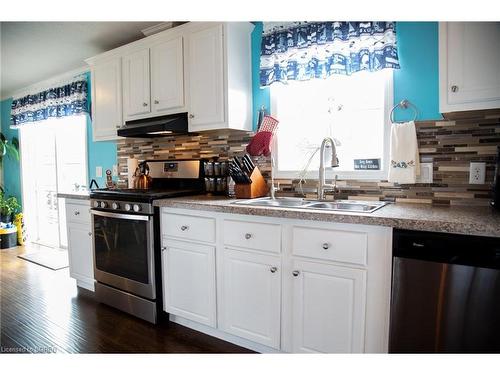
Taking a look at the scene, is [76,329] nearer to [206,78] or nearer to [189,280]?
[189,280]

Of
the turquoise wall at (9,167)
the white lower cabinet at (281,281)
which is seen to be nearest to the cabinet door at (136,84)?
the white lower cabinet at (281,281)

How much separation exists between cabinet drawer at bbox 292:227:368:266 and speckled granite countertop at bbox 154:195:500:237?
8 centimetres

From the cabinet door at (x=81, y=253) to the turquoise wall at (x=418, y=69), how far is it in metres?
2.67

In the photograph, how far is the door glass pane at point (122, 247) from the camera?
226 centimetres

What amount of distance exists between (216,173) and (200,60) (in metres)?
0.85

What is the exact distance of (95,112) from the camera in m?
3.16

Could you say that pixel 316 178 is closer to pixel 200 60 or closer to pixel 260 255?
pixel 260 255

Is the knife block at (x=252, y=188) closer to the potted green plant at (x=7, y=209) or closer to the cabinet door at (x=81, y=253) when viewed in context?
the cabinet door at (x=81, y=253)

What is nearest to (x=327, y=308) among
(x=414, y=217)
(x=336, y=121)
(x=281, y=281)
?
(x=281, y=281)

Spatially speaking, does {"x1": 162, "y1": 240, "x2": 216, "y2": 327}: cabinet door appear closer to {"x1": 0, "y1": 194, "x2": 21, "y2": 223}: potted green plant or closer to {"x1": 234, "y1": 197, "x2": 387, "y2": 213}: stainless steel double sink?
{"x1": 234, "y1": 197, "x2": 387, "y2": 213}: stainless steel double sink

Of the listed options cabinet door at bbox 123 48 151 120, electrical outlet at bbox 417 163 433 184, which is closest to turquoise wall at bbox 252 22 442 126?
electrical outlet at bbox 417 163 433 184

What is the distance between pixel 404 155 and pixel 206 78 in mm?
1451

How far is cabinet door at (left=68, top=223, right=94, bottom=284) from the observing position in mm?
2807

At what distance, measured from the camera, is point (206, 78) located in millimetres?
2328
